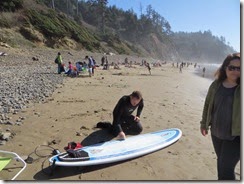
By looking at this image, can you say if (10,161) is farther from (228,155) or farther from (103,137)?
(228,155)

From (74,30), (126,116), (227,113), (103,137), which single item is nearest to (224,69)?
(227,113)

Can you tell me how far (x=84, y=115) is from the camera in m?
6.72

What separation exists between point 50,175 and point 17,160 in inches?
25.2

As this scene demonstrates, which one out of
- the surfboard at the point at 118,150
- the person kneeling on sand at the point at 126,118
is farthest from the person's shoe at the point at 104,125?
the surfboard at the point at 118,150

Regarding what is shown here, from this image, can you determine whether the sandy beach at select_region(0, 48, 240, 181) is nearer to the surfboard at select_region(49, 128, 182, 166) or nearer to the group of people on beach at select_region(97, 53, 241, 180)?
Result: the surfboard at select_region(49, 128, 182, 166)

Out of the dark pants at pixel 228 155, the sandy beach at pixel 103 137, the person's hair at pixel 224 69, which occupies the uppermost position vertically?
the person's hair at pixel 224 69

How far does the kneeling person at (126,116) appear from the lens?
191 inches

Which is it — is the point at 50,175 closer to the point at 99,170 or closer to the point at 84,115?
the point at 99,170

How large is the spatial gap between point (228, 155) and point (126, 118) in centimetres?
264

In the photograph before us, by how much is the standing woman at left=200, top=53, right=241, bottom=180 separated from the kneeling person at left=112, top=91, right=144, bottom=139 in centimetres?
189

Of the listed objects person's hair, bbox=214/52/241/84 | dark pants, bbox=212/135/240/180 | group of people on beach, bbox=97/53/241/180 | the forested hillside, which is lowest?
dark pants, bbox=212/135/240/180

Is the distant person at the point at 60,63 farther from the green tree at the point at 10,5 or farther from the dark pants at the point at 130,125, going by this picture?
the green tree at the point at 10,5

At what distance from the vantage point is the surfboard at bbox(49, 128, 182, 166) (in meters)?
3.87

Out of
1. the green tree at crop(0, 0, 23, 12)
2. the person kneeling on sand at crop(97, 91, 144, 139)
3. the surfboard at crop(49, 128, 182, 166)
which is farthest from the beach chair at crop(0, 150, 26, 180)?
the green tree at crop(0, 0, 23, 12)
